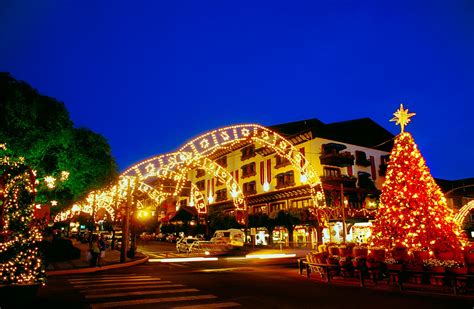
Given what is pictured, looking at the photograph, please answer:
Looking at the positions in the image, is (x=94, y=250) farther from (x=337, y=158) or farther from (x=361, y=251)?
(x=337, y=158)

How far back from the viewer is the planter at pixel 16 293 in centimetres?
855

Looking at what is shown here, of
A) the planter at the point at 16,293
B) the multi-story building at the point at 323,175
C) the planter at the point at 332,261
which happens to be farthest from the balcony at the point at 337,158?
the planter at the point at 16,293

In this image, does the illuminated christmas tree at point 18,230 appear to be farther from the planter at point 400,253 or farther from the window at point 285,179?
the window at point 285,179

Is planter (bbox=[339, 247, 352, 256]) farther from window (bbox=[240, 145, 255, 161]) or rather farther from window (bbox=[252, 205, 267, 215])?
window (bbox=[240, 145, 255, 161])

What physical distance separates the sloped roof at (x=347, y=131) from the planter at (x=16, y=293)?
3943cm

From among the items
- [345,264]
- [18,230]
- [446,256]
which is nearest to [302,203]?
[345,264]

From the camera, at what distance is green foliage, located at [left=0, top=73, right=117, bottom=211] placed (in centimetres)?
1841

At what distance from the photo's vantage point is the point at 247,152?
190 ft

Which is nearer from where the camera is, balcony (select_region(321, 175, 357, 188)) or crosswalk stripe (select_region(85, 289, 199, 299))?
crosswalk stripe (select_region(85, 289, 199, 299))

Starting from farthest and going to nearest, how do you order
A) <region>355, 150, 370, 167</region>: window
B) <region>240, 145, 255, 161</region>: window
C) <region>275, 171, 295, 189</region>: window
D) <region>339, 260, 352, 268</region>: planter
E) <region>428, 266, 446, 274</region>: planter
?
1. <region>240, 145, 255, 161</region>: window
2. <region>355, 150, 370, 167</region>: window
3. <region>275, 171, 295, 189</region>: window
4. <region>339, 260, 352, 268</region>: planter
5. <region>428, 266, 446, 274</region>: planter

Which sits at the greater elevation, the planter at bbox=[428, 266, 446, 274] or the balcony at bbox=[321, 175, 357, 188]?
the balcony at bbox=[321, 175, 357, 188]

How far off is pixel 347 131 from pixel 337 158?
8.05 metres

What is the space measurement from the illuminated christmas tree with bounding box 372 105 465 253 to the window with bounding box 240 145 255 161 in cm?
4009

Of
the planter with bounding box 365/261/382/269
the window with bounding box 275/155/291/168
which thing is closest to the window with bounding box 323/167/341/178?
the window with bounding box 275/155/291/168
